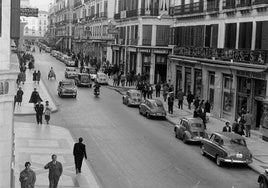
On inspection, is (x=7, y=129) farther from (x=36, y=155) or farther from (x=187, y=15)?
(x=187, y=15)

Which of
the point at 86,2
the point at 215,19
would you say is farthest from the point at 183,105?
the point at 86,2

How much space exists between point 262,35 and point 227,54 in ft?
18.1

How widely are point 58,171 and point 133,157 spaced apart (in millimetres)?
7429

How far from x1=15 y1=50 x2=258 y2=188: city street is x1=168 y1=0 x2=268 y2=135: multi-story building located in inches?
214

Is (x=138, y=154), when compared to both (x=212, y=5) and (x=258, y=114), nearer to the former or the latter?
(x=258, y=114)

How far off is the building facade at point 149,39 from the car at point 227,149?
3246cm

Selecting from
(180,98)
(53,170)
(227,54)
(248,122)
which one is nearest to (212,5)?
(227,54)

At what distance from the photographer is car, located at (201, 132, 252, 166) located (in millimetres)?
25031

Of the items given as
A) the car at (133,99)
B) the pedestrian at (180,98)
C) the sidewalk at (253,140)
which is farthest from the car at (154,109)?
the car at (133,99)

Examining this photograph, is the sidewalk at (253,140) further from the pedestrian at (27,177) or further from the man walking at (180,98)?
the pedestrian at (27,177)

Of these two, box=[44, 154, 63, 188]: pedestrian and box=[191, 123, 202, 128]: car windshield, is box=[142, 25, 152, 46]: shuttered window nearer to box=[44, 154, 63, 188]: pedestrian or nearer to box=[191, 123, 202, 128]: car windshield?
box=[191, 123, 202, 128]: car windshield

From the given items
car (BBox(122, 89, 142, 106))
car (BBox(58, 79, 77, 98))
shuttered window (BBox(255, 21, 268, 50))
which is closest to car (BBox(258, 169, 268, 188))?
shuttered window (BBox(255, 21, 268, 50))

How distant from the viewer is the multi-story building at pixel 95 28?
91.3 metres

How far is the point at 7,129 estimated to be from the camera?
54.5 feet
